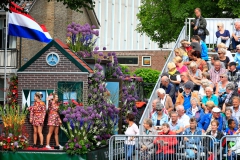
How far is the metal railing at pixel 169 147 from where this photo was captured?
59.4 ft

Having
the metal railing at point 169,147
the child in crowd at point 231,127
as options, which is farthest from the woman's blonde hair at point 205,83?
the metal railing at point 169,147

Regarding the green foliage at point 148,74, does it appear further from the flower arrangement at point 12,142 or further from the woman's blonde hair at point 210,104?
the woman's blonde hair at point 210,104

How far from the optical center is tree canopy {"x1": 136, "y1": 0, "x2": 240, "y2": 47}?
150ft

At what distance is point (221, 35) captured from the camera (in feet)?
87.7

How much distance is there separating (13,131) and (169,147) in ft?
26.2

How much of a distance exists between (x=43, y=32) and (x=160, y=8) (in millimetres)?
19378

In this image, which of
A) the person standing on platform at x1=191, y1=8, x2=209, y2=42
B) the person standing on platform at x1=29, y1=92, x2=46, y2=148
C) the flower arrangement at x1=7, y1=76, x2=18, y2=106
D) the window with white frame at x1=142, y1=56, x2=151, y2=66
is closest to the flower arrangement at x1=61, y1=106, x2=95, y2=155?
the person standing on platform at x1=29, y1=92, x2=46, y2=148

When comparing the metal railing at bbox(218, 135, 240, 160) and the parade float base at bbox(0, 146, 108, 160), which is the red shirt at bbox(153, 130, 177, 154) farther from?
the parade float base at bbox(0, 146, 108, 160)

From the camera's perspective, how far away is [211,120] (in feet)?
63.6

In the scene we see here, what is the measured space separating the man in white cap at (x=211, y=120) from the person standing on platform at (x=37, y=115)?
6.74m

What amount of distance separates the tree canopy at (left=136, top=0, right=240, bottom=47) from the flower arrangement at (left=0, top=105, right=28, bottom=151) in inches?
808

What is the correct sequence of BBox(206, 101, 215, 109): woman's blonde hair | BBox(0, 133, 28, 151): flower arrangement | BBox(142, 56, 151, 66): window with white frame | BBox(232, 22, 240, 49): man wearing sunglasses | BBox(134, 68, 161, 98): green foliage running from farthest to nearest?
1. BBox(142, 56, 151, 66): window with white frame
2. BBox(134, 68, 161, 98): green foliage
3. BBox(232, 22, 240, 49): man wearing sunglasses
4. BBox(0, 133, 28, 151): flower arrangement
5. BBox(206, 101, 215, 109): woman's blonde hair

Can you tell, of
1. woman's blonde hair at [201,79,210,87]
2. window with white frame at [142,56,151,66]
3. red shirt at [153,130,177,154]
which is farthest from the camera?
window with white frame at [142,56,151,66]

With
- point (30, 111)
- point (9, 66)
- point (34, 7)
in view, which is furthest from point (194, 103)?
point (34, 7)
